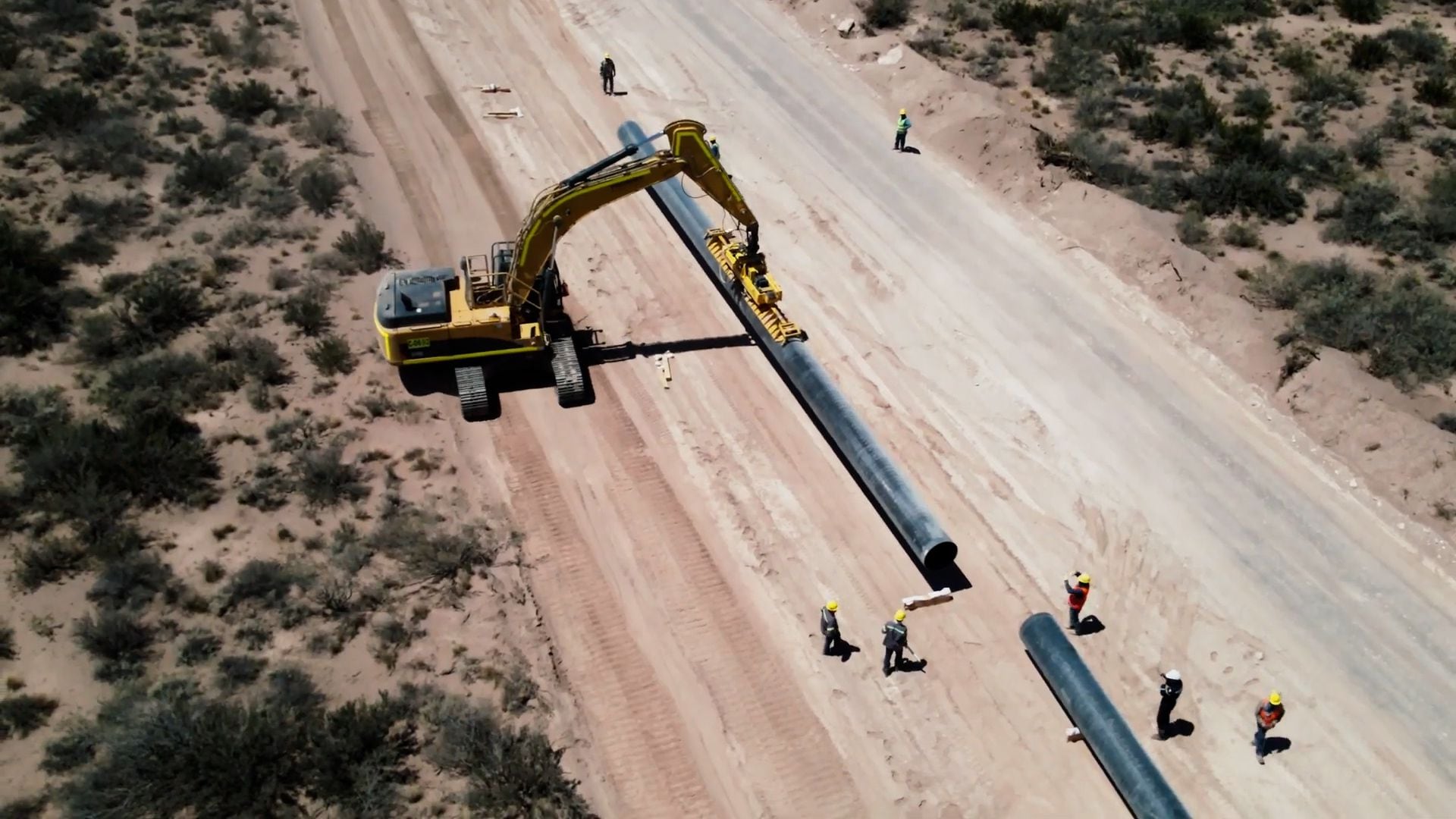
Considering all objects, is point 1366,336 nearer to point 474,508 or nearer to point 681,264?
point 681,264

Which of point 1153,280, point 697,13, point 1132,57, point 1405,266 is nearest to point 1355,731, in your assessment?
point 1153,280

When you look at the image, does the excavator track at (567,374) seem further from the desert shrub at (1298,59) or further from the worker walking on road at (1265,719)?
the desert shrub at (1298,59)

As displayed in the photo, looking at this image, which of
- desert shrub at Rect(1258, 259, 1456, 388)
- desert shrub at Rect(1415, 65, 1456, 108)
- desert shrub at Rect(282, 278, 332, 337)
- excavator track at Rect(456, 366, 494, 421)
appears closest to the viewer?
excavator track at Rect(456, 366, 494, 421)

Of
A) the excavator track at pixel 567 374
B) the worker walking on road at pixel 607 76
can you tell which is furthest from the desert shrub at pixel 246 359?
the worker walking on road at pixel 607 76

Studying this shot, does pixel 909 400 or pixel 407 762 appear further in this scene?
pixel 909 400

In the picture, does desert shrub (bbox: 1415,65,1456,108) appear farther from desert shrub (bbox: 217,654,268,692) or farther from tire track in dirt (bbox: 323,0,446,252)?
desert shrub (bbox: 217,654,268,692)

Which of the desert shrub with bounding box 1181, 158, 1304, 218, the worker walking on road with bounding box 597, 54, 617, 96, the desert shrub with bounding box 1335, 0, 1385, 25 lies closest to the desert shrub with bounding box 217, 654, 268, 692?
the worker walking on road with bounding box 597, 54, 617, 96
